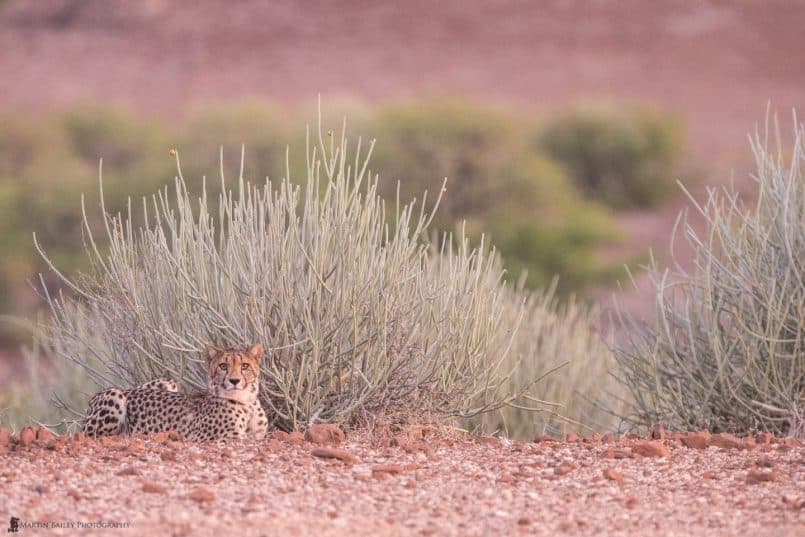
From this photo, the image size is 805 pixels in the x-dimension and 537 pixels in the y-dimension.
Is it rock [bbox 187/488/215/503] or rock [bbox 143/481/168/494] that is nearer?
rock [bbox 187/488/215/503]

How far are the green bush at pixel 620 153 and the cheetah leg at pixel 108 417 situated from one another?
40800mm

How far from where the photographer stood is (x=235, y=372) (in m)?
5.98

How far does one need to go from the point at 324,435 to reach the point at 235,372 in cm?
49

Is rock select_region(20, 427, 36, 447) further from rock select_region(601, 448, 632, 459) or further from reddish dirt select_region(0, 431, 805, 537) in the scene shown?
rock select_region(601, 448, 632, 459)

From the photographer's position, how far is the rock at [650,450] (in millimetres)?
6094

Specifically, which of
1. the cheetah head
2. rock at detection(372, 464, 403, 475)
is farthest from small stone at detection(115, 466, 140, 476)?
rock at detection(372, 464, 403, 475)

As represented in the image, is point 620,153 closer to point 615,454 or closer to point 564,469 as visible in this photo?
point 615,454

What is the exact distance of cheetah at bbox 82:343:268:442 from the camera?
6020 mm

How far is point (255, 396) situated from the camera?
6172 mm

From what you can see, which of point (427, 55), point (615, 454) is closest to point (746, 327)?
point (615, 454)

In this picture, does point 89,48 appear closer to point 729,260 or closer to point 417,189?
point 417,189

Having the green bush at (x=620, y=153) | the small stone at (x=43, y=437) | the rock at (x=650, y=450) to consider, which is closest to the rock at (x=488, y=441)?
the rock at (x=650, y=450)

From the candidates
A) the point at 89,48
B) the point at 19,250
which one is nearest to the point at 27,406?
the point at 19,250

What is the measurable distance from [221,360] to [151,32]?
70543 millimetres
